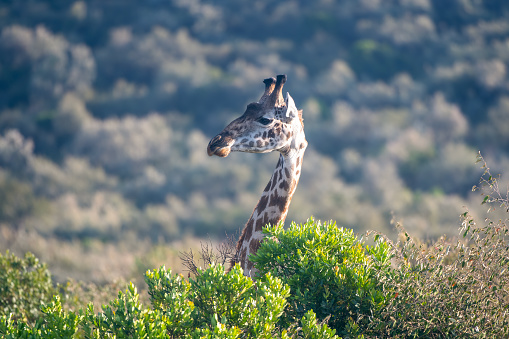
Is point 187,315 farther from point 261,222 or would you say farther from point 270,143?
point 270,143

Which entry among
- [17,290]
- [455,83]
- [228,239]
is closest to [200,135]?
[455,83]

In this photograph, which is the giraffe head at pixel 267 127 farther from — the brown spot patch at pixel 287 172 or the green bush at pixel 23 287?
the green bush at pixel 23 287

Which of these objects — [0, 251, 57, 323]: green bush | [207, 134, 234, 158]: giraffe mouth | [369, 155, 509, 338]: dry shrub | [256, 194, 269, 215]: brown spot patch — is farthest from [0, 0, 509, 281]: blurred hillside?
[369, 155, 509, 338]: dry shrub

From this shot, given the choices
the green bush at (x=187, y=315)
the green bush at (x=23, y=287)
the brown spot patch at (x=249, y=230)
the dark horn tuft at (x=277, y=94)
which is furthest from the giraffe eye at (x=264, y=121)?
the green bush at (x=23, y=287)

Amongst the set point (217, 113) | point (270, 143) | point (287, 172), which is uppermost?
point (217, 113)

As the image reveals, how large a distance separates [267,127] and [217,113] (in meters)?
28.9

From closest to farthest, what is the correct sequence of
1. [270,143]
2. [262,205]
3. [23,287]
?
[270,143] → [262,205] → [23,287]

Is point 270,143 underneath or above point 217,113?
underneath

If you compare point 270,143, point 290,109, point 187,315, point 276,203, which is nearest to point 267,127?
point 270,143

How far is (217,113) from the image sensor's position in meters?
35.4

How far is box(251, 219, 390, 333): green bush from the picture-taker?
5.71 meters

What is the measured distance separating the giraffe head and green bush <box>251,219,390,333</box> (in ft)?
3.62

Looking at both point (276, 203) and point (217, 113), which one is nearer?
point (276, 203)

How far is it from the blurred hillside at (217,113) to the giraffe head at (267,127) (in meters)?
8.44
